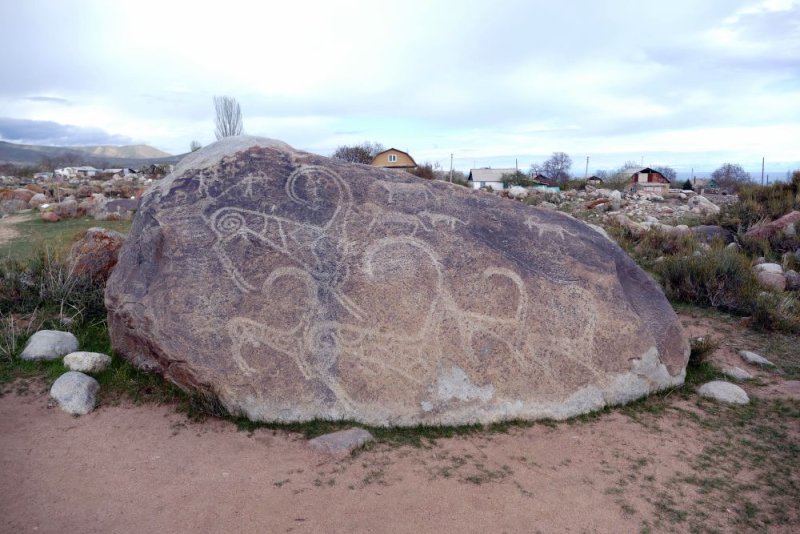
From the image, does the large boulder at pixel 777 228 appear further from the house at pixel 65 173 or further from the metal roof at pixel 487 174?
the house at pixel 65 173

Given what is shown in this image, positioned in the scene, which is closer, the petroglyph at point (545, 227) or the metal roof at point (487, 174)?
the petroglyph at point (545, 227)

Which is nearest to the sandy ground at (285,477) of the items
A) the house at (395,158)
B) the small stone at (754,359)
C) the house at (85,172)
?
the small stone at (754,359)

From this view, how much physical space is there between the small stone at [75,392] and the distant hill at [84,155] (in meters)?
66.1

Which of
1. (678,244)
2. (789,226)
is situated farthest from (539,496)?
(789,226)

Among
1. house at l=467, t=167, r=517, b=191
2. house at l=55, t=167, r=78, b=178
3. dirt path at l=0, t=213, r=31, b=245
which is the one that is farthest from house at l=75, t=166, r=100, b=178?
house at l=467, t=167, r=517, b=191

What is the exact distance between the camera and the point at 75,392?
4434 mm

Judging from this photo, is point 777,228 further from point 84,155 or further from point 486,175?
Result: point 84,155

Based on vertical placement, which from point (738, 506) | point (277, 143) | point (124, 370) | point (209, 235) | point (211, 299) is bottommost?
point (738, 506)

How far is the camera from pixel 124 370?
4.76 m

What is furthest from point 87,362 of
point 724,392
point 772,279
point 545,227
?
point 772,279

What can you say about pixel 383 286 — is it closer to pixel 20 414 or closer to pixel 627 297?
pixel 627 297

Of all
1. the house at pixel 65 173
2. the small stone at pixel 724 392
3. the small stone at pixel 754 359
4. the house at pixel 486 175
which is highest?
the house at pixel 486 175

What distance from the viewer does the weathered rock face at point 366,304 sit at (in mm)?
4199

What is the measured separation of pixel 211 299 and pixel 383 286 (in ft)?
4.53
